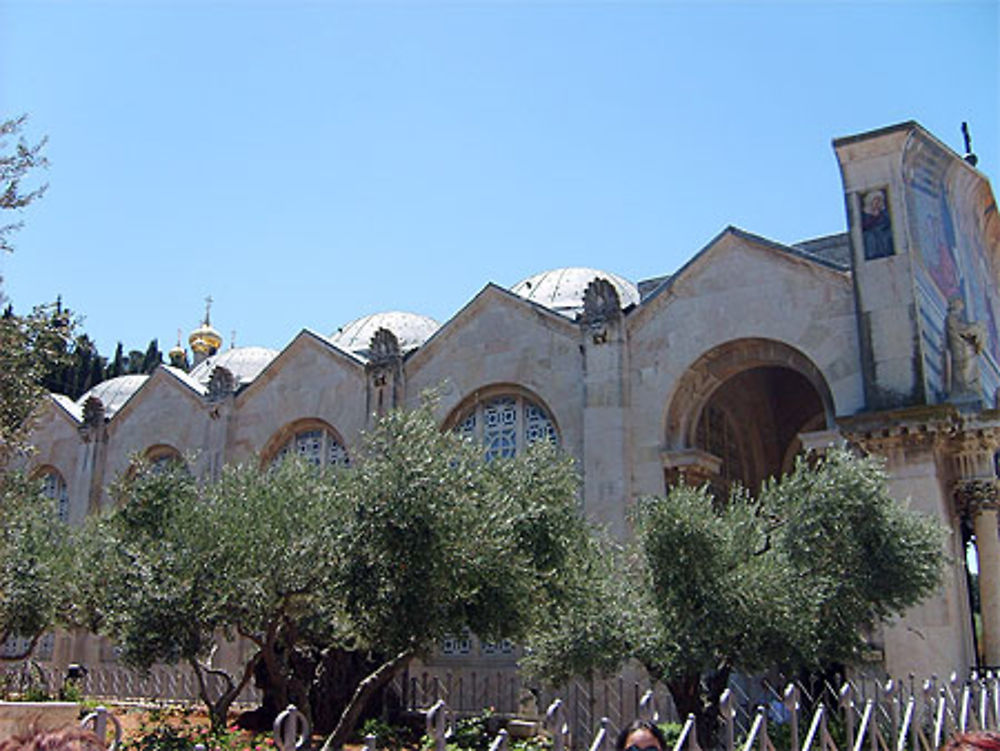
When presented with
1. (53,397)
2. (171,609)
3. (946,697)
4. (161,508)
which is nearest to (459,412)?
(161,508)

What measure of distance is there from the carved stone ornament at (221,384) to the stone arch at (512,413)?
845 cm

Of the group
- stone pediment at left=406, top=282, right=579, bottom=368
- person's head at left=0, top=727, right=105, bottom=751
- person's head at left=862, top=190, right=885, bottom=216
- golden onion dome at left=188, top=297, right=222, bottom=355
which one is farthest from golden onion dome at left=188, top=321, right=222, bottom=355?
person's head at left=0, top=727, right=105, bottom=751

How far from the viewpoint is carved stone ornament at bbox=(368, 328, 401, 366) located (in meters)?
27.7

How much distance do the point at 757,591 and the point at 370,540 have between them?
5910 mm

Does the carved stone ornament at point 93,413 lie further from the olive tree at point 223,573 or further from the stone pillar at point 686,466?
the stone pillar at point 686,466

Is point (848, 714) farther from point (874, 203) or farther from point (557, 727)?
point (874, 203)

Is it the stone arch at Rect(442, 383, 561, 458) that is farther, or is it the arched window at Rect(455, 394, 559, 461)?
the arched window at Rect(455, 394, 559, 461)

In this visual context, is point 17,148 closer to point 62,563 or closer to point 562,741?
point 562,741

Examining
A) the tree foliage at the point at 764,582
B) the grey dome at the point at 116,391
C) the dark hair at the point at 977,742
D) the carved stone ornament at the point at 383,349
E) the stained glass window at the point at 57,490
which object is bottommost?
the dark hair at the point at 977,742

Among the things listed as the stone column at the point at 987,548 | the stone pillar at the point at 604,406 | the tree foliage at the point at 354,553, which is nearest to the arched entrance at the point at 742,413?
the stone pillar at the point at 604,406

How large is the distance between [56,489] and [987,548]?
30.0m

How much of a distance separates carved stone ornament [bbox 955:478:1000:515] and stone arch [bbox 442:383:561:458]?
353 inches

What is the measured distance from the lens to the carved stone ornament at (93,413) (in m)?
34.6

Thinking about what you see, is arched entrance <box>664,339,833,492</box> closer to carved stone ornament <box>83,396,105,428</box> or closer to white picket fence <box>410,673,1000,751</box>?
white picket fence <box>410,673,1000,751</box>
